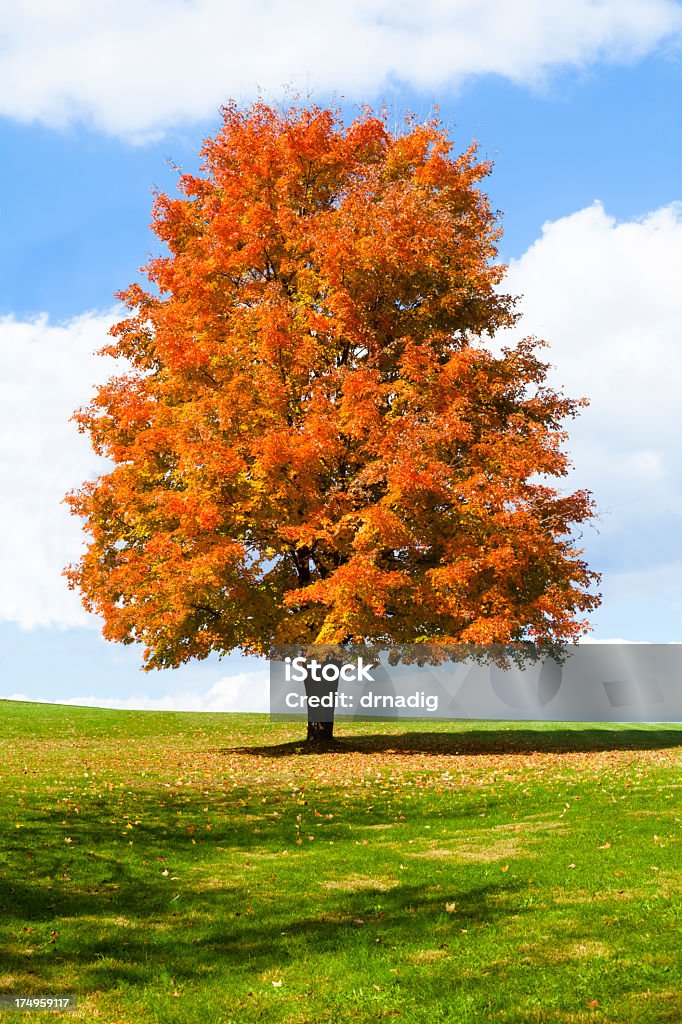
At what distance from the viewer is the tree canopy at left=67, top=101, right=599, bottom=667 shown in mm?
25172

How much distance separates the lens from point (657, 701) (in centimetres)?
4744

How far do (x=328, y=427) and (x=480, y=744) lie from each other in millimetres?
12388

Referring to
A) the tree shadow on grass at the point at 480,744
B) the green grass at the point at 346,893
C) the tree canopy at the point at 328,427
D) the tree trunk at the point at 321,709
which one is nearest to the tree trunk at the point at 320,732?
the tree trunk at the point at 321,709

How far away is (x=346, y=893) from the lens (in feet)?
36.2

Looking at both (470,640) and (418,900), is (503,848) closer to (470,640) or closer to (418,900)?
(418,900)

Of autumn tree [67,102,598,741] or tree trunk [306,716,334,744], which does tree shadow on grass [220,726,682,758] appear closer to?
tree trunk [306,716,334,744]

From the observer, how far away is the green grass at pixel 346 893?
7824mm

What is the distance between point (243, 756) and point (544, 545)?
1083cm

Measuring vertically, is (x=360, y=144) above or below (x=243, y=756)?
above

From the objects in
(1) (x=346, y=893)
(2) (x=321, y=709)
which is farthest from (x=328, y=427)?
(1) (x=346, y=893)

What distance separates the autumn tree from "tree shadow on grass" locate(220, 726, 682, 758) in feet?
11.8

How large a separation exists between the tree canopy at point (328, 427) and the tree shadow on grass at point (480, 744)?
11.4 feet

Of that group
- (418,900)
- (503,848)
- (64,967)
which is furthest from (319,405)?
(64,967)

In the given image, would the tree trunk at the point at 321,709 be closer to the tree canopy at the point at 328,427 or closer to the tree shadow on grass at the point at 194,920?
the tree canopy at the point at 328,427
